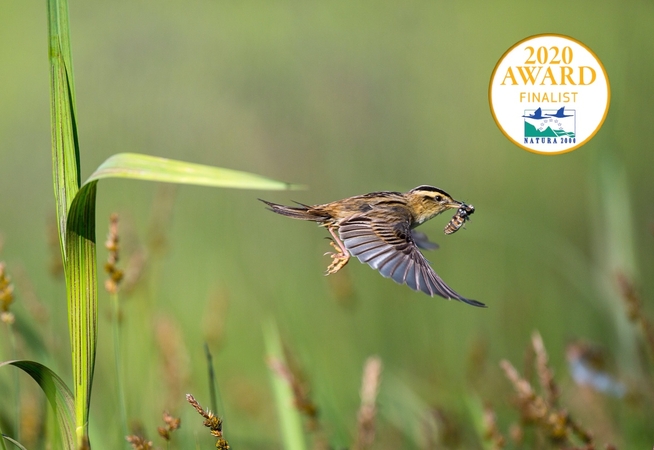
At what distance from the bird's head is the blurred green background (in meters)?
0.96

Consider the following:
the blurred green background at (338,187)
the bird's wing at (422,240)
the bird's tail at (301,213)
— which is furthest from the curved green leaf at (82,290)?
the blurred green background at (338,187)

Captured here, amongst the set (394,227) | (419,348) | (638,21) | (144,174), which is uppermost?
(638,21)

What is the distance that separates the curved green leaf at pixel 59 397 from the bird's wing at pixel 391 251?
1.93 ft

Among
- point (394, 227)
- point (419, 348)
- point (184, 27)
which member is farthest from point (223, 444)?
point (184, 27)

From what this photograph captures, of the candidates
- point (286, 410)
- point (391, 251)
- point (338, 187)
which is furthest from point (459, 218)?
point (338, 187)

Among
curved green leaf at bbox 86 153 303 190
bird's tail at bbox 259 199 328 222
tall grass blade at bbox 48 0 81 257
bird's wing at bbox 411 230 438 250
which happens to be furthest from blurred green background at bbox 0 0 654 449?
curved green leaf at bbox 86 153 303 190

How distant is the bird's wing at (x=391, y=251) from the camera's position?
142 cm

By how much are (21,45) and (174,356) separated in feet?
18.9

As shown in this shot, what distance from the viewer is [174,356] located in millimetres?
2252

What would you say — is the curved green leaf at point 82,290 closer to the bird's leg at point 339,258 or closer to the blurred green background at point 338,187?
the bird's leg at point 339,258

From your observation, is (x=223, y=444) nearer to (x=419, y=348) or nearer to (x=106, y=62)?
(x=419, y=348)

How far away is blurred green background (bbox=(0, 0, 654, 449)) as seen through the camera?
10.2 feet

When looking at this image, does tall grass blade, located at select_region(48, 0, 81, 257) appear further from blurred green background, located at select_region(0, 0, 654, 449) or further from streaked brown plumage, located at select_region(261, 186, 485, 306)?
blurred green background, located at select_region(0, 0, 654, 449)

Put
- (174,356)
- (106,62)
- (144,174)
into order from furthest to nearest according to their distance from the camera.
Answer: (106,62), (174,356), (144,174)
